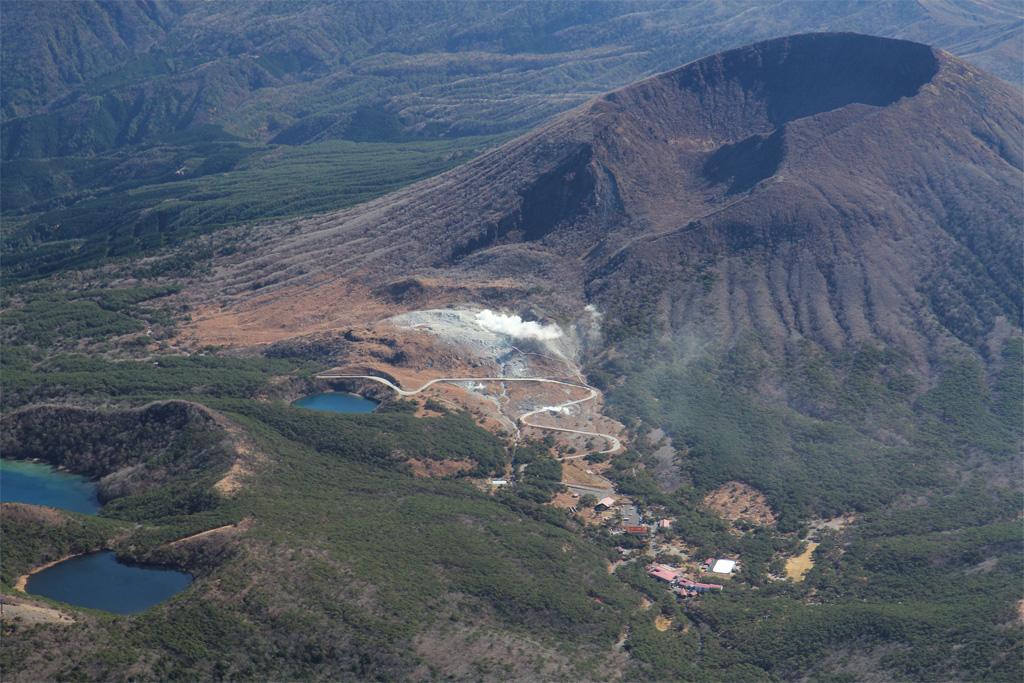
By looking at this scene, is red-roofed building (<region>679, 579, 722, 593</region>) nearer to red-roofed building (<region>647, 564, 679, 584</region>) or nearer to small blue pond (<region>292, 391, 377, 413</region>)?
red-roofed building (<region>647, 564, 679, 584</region>)

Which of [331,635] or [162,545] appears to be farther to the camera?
[162,545]

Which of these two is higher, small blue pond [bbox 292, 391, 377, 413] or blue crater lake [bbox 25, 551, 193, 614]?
blue crater lake [bbox 25, 551, 193, 614]

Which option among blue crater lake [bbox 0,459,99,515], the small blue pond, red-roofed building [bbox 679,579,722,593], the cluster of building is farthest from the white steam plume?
blue crater lake [bbox 0,459,99,515]

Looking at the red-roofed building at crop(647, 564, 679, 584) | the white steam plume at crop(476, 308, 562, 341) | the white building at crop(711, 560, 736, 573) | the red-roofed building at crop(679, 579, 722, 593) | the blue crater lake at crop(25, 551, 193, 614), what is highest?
the blue crater lake at crop(25, 551, 193, 614)

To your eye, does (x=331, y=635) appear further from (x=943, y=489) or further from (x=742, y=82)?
(x=742, y=82)

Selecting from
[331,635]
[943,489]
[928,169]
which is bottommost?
[943,489]

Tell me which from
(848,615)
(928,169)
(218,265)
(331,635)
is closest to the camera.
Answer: (331,635)

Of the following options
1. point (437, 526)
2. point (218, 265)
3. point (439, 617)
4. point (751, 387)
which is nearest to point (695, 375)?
point (751, 387)
